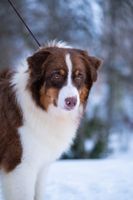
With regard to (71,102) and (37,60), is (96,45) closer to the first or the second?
(37,60)

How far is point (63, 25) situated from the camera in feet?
48.9

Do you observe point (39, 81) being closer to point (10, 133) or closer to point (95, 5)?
point (10, 133)

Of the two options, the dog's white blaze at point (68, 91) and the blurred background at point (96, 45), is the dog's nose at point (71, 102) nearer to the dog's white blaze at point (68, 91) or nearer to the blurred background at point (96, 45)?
the dog's white blaze at point (68, 91)

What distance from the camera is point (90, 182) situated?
7617 mm

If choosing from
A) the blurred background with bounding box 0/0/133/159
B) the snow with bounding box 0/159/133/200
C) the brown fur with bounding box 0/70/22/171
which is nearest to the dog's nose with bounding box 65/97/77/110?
the brown fur with bounding box 0/70/22/171

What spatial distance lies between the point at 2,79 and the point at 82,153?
34.6 ft

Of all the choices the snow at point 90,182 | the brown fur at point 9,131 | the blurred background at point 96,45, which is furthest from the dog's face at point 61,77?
the blurred background at point 96,45

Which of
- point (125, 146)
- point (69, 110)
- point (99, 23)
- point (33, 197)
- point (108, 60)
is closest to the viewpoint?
point (69, 110)

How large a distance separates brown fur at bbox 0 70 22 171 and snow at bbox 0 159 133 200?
1330 mm

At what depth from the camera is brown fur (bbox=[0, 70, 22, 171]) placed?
5621 millimetres

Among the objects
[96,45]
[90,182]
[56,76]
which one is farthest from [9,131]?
[96,45]

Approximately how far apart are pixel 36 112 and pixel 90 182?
2265mm

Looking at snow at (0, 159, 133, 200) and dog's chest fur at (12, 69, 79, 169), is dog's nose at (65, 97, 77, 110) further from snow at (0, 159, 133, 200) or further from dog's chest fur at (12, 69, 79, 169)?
snow at (0, 159, 133, 200)

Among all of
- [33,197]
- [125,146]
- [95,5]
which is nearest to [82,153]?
[125,146]
